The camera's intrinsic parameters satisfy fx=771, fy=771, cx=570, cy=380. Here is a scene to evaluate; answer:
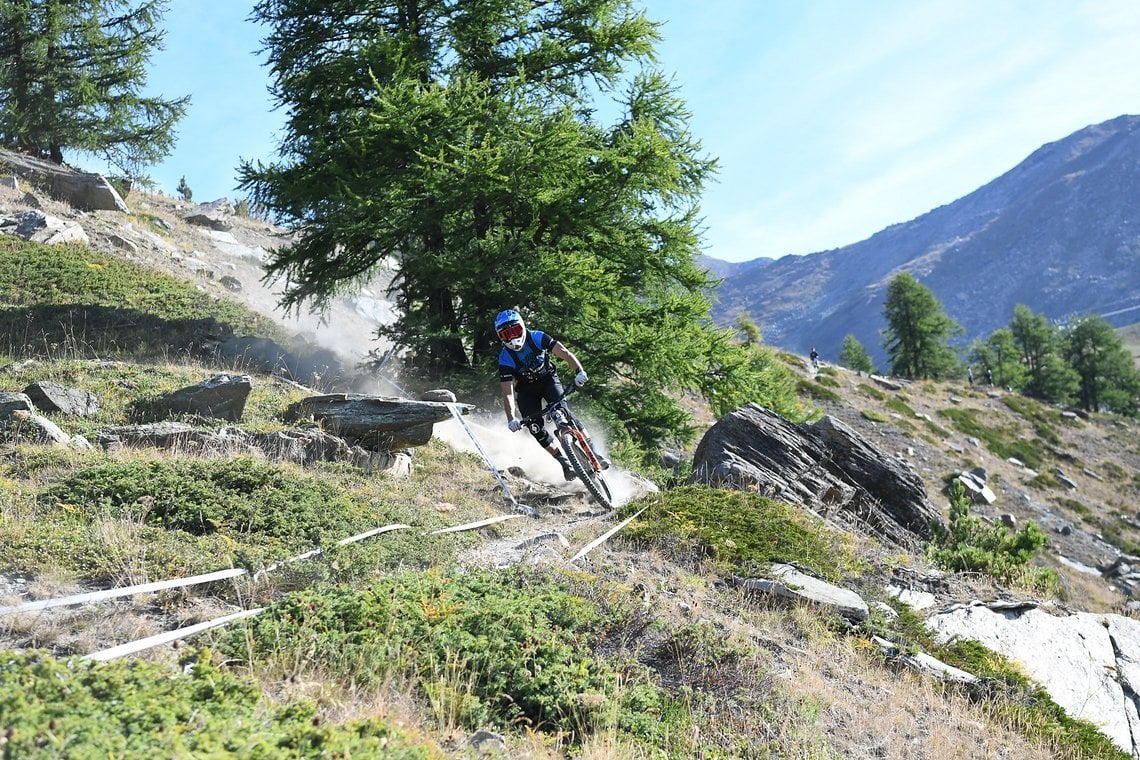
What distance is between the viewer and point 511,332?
10578 millimetres

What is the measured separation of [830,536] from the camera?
971cm

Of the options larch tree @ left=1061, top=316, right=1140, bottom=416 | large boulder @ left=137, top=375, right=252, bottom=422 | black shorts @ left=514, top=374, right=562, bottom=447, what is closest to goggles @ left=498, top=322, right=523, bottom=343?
black shorts @ left=514, top=374, right=562, bottom=447

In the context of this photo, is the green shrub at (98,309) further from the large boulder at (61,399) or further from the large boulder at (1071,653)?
the large boulder at (1071,653)

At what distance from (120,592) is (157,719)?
6.73 ft

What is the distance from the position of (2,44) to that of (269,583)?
3134 cm

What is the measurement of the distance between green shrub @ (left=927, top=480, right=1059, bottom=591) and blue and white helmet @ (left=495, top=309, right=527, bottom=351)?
6.91 m

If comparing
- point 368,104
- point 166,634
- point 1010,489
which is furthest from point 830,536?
point 1010,489

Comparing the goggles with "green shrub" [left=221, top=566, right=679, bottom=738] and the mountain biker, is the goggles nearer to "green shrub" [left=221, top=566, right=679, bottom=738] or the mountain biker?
the mountain biker

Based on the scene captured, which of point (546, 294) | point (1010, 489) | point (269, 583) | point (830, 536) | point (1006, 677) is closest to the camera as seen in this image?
point (269, 583)

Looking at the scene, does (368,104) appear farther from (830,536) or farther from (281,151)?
(830,536)

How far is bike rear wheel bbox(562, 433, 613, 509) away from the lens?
10.9m

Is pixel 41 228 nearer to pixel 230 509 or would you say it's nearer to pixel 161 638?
pixel 230 509

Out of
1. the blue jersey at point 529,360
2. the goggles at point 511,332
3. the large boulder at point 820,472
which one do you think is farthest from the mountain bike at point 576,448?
the large boulder at point 820,472

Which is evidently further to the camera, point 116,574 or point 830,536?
point 830,536
